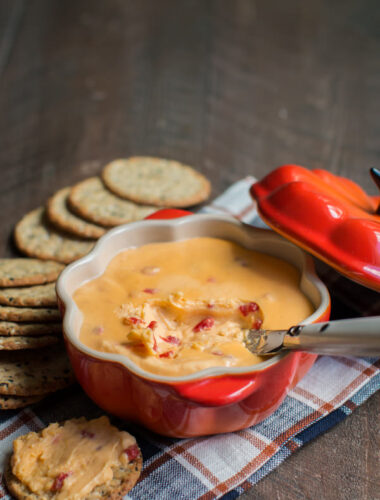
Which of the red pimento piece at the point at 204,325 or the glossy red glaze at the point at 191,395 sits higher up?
the red pimento piece at the point at 204,325

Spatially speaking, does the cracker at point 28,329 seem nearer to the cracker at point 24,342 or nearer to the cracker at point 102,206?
the cracker at point 24,342

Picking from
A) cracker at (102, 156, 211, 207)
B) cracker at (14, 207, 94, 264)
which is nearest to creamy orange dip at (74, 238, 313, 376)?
cracker at (14, 207, 94, 264)

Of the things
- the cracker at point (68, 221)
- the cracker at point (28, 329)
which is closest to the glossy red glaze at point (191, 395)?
the cracker at point (28, 329)

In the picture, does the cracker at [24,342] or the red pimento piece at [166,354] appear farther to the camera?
the cracker at [24,342]

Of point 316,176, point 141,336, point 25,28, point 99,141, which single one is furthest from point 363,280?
point 25,28

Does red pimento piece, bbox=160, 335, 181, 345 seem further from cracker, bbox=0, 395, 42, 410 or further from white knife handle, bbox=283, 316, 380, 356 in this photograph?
cracker, bbox=0, 395, 42, 410

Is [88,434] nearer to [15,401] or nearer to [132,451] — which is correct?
[132,451]
